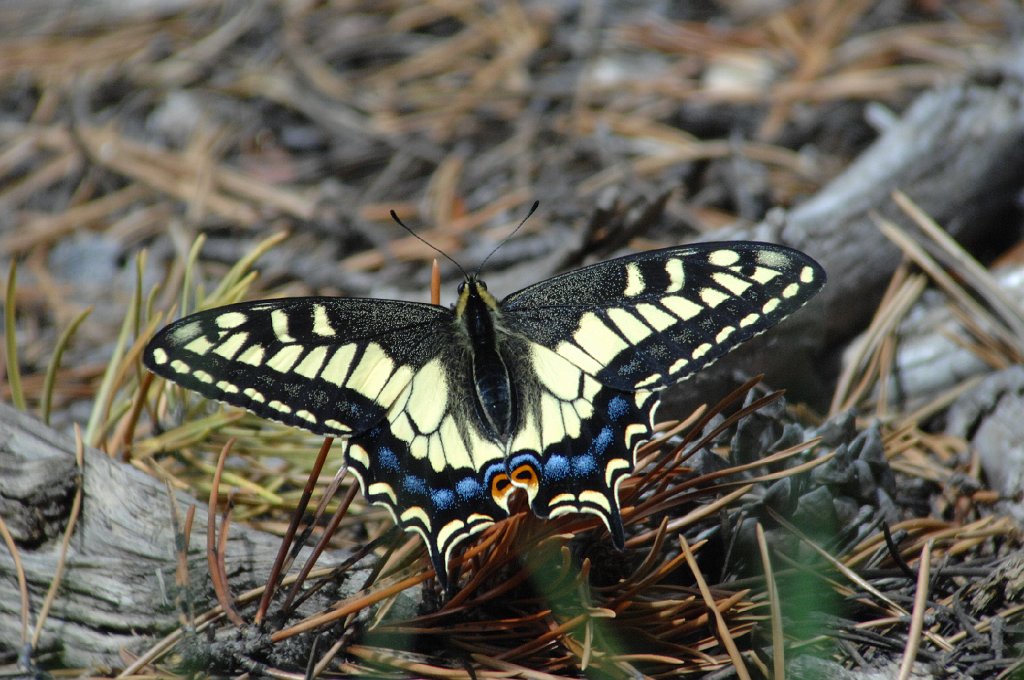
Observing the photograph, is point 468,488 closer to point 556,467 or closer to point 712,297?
point 556,467

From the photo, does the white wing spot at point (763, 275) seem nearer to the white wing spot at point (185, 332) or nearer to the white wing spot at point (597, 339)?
the white wing spot at point (597, 339)

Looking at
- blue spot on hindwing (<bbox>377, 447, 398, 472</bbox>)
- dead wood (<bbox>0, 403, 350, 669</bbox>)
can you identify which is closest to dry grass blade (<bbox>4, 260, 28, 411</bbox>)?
dead wood (<bbox>0, 403, 350, 669</bbox>)

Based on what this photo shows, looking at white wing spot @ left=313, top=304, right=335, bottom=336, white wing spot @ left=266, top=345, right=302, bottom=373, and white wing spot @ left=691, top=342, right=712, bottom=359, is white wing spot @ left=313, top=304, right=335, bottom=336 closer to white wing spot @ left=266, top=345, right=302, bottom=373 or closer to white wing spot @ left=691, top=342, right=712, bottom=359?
white wing spot @ left=266, top=345, right=302, bottom=373

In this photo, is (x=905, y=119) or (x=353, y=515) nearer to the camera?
(x=353, y=515)

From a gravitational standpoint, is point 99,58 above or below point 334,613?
above

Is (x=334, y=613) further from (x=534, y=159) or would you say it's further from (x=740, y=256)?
(x=534, y=159)

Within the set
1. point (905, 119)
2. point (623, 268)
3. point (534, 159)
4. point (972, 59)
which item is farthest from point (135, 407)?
point (972, 59)

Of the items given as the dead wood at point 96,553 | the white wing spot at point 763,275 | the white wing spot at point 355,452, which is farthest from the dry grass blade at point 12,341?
the white wing spot at point 763,275
